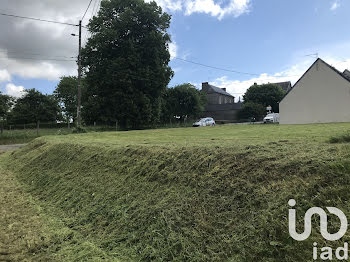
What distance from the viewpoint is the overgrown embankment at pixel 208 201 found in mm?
2541

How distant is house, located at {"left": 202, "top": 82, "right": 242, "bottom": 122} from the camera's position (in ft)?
212

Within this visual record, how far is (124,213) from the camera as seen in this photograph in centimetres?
387

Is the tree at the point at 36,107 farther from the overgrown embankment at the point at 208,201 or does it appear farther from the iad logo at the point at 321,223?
the iad logo at the point at 321,223

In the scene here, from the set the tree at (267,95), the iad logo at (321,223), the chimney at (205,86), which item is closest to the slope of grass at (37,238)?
the iad logo at (321,223)

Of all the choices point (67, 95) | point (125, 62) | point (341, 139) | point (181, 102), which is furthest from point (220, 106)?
point (341, 139)

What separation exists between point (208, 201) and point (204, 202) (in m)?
0.05

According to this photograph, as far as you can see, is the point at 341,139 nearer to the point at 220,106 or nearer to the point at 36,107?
the point at 36,107

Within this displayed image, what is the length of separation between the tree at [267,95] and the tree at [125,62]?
114ft

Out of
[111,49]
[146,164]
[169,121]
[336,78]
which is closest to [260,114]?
[169,121]

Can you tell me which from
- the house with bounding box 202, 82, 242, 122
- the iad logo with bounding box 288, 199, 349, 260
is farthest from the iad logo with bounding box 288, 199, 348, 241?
the house with bounding box 202, 82, 242, 122

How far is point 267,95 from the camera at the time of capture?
60219 mm

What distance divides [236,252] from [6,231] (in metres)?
3.59

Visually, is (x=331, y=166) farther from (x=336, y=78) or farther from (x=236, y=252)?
(x=336, y=78)

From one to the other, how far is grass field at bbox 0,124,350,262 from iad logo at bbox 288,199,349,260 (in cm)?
5
